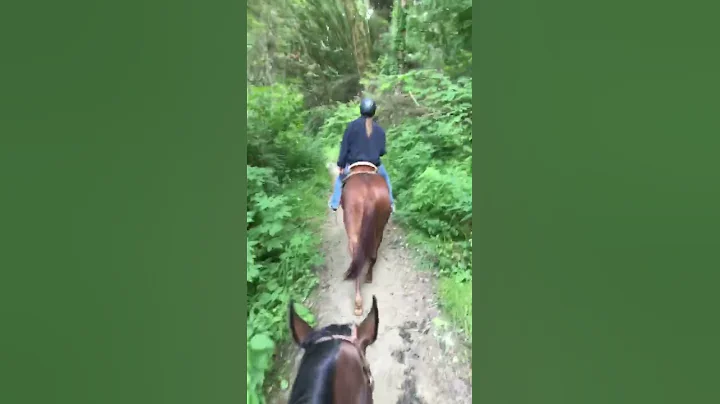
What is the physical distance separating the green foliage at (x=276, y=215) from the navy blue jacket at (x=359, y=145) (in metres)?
0.14

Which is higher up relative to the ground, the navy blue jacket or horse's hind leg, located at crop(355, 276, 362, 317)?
the navy blue jacket

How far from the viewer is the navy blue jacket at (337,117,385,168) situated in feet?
8.48

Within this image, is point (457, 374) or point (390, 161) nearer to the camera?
point (457, 374)

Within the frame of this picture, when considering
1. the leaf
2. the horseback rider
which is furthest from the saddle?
the leaf

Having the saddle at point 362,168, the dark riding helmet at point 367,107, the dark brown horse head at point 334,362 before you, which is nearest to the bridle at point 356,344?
the dark brown horse head at point 334,362

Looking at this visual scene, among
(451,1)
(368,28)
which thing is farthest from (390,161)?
(451,1)

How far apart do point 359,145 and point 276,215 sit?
0.56m

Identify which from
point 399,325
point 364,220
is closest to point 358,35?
point 364,220

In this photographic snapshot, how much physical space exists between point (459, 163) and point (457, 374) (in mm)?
1031

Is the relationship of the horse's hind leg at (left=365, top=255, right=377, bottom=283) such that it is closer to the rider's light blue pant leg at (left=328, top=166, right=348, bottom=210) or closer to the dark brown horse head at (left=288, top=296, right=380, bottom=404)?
the dark brown horse head at (left=288, top=296, right=380, bottom=404)

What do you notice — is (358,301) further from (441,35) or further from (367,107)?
(441,35)

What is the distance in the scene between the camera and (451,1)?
99.9 inches

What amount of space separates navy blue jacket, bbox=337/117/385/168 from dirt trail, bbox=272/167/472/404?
14cm

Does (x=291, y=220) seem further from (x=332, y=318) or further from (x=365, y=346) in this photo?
(x=365, y=346)
